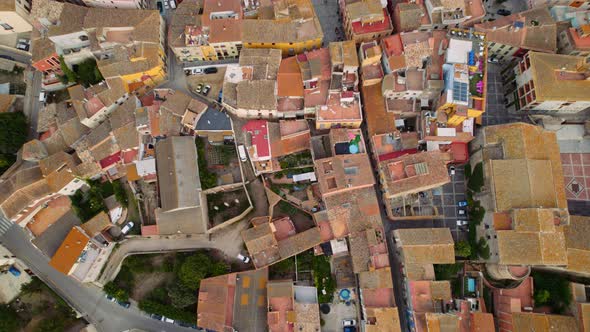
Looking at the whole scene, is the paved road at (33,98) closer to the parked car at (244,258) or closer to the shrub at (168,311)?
the shrub at (168,311)

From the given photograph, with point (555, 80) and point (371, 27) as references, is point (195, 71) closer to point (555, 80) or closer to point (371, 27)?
point (371, 27)

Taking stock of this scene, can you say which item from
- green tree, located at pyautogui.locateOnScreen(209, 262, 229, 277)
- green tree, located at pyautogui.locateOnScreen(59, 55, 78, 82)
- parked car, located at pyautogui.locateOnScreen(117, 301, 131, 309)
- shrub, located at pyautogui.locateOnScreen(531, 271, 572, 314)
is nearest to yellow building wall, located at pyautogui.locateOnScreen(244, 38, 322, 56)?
green tree, located at pyautogui.locateOnScreen(59, 55, 78, 82)

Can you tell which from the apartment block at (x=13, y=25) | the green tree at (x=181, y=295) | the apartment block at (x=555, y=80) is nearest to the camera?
the apartment block at (x=555, y=80)

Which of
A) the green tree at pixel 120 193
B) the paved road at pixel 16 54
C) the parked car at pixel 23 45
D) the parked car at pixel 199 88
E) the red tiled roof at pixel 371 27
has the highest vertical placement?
the parked car at pixel 23 45

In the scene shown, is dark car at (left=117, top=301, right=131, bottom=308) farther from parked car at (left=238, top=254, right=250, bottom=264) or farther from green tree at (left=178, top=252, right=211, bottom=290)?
parked car at (left=238, top=254, right=250, bottom=264)

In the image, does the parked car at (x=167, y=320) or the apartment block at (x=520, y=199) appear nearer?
the apartment block at (x=520, y=199)

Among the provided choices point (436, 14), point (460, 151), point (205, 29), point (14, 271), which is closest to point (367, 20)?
point (436, 14)

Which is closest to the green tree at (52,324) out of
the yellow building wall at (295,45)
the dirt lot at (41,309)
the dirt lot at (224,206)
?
the dirt lot at (41,309)
